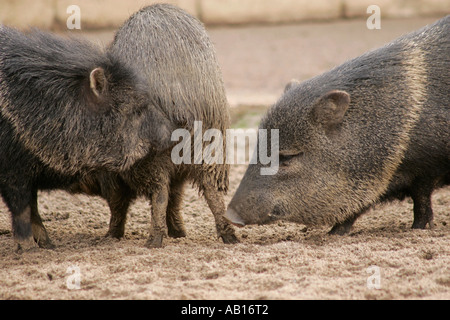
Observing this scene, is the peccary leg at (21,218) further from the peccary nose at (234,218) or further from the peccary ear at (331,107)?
the peccary ear at (331,107)

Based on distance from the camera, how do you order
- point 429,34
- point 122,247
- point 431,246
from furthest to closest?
1. point 429,34
2. point 122,247
3. point 431,246

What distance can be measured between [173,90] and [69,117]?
69 centimetres

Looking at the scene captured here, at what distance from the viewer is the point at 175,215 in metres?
5.21

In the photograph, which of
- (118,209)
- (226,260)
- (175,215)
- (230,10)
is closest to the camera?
(226,260)

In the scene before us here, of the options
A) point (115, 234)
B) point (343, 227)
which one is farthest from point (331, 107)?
point (115, 234)

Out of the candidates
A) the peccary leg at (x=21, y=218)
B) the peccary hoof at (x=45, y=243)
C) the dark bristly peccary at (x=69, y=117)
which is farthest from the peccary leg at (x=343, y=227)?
the peccary leg at (x=21, y=218)

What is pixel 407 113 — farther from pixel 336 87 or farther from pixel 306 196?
pixel 306 196

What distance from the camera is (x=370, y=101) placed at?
15.2 ft

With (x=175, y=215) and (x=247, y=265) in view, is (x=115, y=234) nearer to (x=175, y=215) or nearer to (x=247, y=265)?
(x=175, y=215)

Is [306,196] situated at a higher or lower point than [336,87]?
lower

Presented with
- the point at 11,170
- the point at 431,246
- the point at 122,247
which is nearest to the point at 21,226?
the point at 11,170
